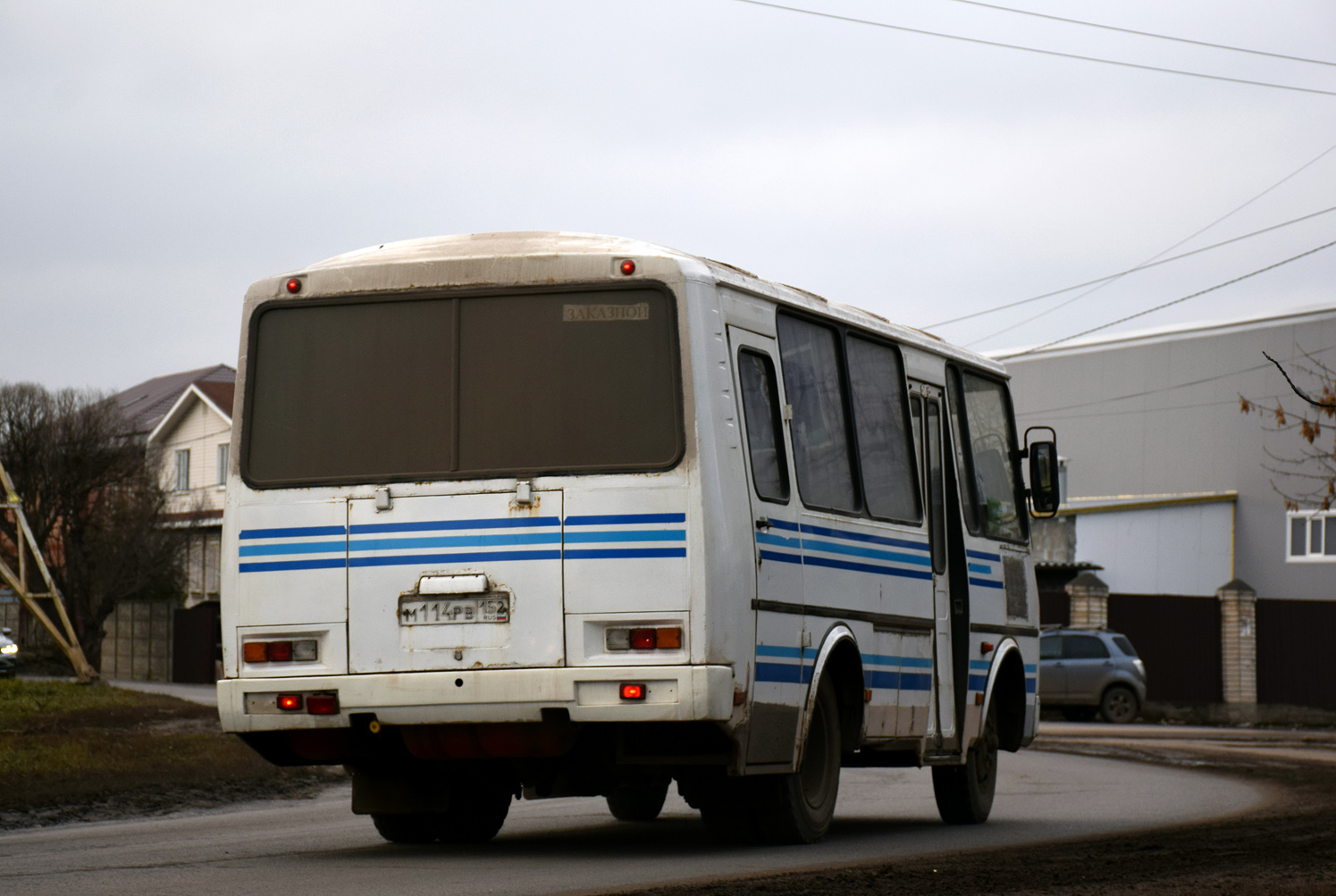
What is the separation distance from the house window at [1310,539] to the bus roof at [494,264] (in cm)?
3601

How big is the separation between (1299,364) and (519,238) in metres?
Result: 36.0

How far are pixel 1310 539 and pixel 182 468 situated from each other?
33.2 meters

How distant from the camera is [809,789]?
10.7m

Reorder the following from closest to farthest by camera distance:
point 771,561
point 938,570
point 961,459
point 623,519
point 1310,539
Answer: point 623,519, point 771,561, point 938,570, point 961,459, point 1310,539

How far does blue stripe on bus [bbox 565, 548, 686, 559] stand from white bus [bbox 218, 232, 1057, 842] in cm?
1

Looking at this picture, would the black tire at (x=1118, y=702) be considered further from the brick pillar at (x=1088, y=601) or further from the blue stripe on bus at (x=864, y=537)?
the blue stripe on bus at (x=864, y=537)

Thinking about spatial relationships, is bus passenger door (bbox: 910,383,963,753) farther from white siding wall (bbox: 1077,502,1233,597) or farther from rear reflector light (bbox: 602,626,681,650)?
white siding wall (bbox: 1077,502,1233,597)

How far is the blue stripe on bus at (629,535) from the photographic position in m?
9.19

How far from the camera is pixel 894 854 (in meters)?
10.2

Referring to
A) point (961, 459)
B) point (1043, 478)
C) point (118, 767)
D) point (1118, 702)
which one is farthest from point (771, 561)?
point (1118, 702)

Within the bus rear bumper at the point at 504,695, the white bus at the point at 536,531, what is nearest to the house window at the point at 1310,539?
the white bus at the point at 536,531

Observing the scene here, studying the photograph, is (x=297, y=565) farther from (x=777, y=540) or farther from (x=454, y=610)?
(x=777, y=540)

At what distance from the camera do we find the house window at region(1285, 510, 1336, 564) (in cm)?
4341

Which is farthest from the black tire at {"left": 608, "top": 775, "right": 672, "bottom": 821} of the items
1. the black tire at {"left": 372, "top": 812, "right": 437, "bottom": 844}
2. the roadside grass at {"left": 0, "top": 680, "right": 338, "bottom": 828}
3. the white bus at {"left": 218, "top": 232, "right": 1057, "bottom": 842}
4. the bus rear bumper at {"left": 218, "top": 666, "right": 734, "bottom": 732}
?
the roadside grass at {"left": 0, "top": 680, "right": 338, "bottom": 828}
